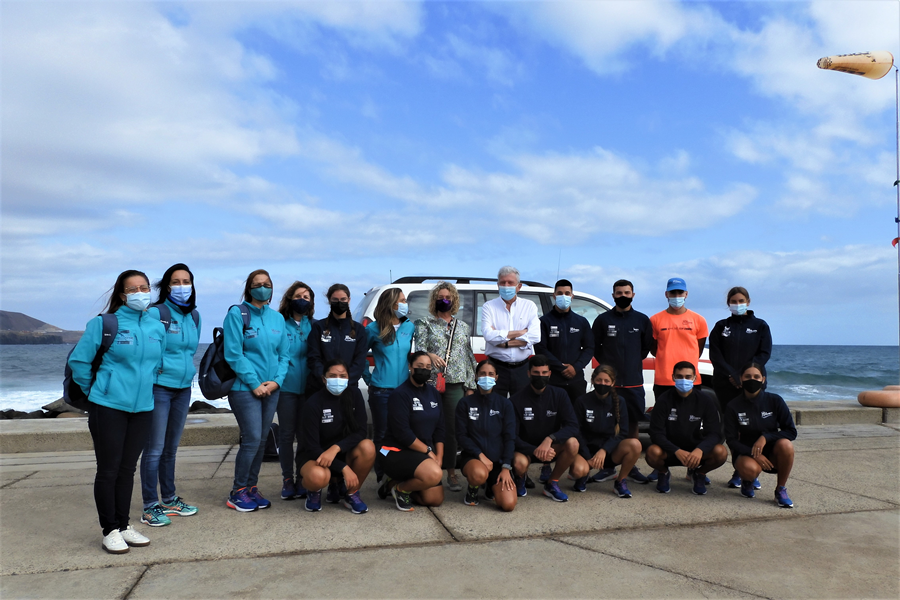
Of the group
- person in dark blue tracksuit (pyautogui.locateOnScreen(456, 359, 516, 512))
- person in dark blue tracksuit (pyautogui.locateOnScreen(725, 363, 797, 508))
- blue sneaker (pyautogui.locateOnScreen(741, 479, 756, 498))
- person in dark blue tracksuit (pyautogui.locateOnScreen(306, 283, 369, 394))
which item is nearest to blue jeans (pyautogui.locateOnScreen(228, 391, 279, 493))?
person in dark blue tracksuit (pyautogui.locateOnScreen(306, 283, 369, 394))

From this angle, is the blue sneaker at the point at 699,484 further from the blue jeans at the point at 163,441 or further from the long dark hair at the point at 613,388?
the blue jeans at the point at 163,441

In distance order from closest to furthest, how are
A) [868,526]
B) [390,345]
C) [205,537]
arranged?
[205,537]
[868,526]
[390,345]

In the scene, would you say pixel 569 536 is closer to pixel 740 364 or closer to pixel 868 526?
pixel 868 526

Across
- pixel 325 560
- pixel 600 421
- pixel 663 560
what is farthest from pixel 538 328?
pixel 325 560

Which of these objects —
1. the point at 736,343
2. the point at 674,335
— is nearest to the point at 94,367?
the point at 674,335

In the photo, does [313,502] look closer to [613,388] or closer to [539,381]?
[539,381]

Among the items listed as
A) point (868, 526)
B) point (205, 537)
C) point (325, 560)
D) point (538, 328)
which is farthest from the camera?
point (538, 328)

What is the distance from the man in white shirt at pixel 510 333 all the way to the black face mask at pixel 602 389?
65cm

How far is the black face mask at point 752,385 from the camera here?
235 inches

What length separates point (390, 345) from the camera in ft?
19.4

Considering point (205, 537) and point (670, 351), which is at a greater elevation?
point (670, 351)

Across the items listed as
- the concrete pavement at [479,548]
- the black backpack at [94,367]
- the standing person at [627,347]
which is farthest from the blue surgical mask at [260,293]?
the standing person at [627,347]

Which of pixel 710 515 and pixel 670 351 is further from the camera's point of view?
pixel 670 351

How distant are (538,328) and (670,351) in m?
1.33
